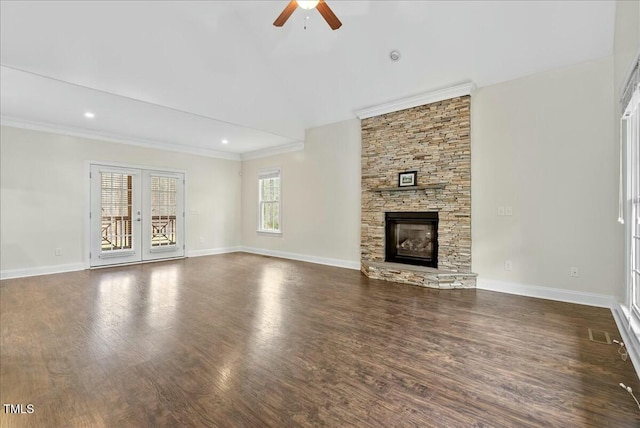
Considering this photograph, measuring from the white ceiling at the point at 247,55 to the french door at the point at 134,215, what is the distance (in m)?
1.09

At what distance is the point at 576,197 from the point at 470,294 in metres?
1.83

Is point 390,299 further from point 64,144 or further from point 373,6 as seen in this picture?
point 64,144

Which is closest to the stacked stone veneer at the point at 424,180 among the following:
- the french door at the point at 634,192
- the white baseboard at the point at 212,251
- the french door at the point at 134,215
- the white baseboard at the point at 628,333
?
the white baseboard at the point at 628,333

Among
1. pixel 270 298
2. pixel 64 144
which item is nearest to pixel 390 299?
pixel 270 298

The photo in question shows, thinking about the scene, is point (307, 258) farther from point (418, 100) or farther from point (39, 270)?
point (39, 270)

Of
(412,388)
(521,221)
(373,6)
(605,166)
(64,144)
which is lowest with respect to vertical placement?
(412,388)

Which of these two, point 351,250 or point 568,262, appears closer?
point 568,262

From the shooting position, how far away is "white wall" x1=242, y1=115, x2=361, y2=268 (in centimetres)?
618

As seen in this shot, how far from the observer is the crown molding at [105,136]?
5.39 metres

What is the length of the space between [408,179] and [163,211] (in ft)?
19.0

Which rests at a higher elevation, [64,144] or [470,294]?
[64,144]

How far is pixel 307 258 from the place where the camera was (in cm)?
699

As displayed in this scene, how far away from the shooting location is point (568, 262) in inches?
154

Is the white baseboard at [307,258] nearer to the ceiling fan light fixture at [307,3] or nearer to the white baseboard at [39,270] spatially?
the white baseboard at [39,270]
